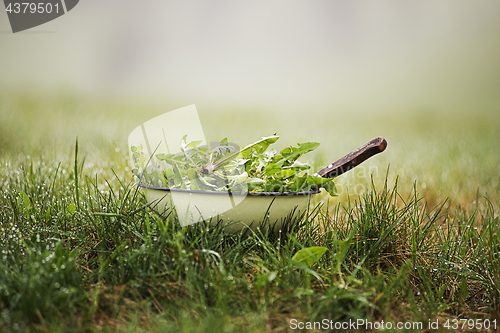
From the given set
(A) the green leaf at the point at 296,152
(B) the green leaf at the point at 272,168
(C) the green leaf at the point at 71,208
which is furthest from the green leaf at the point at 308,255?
(C) the green leaf at the point at 71,208

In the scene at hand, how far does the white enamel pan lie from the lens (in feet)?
4.76

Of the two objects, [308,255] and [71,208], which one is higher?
[71,208]

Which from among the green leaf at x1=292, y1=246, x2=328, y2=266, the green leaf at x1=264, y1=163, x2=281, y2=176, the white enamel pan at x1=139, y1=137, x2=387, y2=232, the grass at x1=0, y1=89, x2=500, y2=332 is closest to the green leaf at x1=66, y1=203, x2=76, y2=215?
the grass at x1=0, y1=89, x2=500, y2=332

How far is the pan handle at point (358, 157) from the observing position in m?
1.56

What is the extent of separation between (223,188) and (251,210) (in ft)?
0.50

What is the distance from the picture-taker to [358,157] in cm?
160

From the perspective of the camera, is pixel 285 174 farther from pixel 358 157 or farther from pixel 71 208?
pixel 71 208

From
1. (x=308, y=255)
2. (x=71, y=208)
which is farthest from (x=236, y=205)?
(x=71, y=208)

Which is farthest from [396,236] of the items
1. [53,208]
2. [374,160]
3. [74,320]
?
[374,160]

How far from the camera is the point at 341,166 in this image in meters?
1.62

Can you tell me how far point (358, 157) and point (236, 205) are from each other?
0.59 meters

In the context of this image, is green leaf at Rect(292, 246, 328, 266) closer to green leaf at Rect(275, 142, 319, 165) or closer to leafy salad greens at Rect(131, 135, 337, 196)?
leafy salad greens at Rect(131, 135, 337, 196)

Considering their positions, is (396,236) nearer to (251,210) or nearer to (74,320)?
(251,210)

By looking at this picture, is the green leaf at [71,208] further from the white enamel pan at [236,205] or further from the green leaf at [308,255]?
the green leaf at [308,255]
